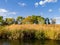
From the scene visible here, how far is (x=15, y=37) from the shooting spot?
18.7 meters

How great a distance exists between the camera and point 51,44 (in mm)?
16109

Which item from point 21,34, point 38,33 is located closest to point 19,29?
point 21,34

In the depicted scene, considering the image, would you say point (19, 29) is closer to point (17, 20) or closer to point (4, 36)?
point (4, 36)

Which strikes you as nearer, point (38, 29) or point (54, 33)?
point (54, 33)

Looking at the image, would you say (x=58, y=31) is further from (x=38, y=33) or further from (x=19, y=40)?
(x=19, y=40)

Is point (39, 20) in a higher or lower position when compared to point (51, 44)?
higher

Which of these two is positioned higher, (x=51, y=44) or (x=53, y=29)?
(x=53, y=29)

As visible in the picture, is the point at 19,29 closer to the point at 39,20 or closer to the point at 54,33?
the point at 54,33

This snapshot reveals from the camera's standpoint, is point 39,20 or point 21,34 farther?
point 39,20

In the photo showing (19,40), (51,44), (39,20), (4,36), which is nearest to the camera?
(51,44)

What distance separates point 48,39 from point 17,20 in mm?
32293

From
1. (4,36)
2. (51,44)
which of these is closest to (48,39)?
(51,44)

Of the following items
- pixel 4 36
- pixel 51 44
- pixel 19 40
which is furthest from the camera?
pixel 4 36

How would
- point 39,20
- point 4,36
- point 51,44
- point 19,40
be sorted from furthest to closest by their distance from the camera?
point 39,20
point 4,36
point 19,40
point 51,44
